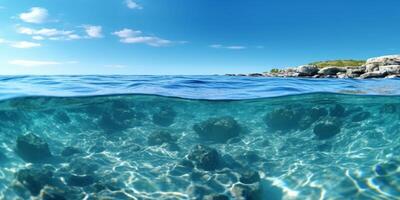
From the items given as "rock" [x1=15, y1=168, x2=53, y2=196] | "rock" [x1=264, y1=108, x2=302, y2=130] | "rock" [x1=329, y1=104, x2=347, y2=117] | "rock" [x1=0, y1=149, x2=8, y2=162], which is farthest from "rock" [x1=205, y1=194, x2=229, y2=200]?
"rock" [x1=329, y1=104, x2=347, y2=117]

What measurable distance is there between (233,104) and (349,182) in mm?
7361

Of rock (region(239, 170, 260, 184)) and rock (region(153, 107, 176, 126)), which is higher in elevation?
rock (region(153, 107, 176, 126))

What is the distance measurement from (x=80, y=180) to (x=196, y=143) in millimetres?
5970

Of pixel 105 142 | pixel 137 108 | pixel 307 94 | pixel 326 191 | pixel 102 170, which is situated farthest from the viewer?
pixel 137 108

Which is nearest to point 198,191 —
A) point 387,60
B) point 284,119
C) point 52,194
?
point 52,194

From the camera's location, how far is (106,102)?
16.1 m

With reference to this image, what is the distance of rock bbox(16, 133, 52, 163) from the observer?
500 inches

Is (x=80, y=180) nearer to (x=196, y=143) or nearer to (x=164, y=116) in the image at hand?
(x=196, y=143)

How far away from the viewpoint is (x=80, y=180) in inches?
428

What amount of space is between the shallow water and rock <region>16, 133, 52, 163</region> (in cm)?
29

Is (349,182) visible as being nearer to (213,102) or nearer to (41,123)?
(213,102)

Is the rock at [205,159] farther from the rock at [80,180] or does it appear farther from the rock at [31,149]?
the rock at [31,149]

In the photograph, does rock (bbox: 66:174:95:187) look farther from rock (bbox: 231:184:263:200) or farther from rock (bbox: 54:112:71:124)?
rock (bbox: 54:112:71:124)

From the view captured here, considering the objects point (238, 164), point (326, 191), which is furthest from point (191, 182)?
point (326, 191)
